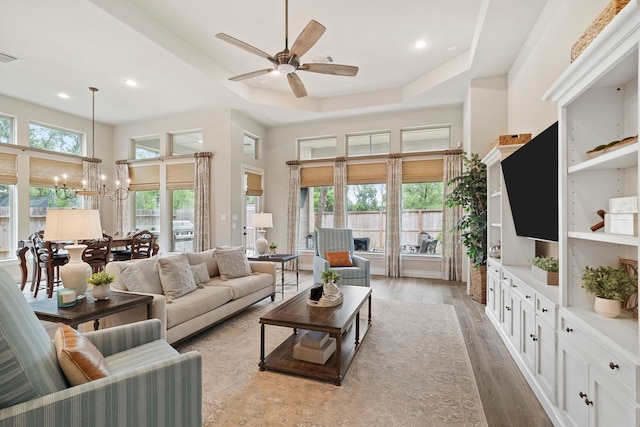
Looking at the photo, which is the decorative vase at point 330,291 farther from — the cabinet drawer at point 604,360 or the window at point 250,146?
the window at point 250,146

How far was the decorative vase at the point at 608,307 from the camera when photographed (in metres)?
1.66

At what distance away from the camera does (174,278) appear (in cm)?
314

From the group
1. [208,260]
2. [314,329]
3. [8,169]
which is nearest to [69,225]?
[208,260]

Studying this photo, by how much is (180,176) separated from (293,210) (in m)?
2.62

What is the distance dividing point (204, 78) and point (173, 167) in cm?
267

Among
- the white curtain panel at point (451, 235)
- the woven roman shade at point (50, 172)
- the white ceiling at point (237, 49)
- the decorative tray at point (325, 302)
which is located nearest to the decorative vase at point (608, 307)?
the decorative tray at point (325, 302)

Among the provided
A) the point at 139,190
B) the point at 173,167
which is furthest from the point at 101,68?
the point at 139,190

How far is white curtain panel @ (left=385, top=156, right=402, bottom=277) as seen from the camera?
639 centimetres

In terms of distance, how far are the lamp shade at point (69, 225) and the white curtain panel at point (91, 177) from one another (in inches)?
213

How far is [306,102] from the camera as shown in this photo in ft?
21.0

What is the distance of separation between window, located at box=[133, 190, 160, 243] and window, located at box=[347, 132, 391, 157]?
4.64m

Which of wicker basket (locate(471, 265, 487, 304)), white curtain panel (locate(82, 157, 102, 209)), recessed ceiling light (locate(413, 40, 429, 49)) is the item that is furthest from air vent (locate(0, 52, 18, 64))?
wicker basket (locate(471, 265, 487, 304))

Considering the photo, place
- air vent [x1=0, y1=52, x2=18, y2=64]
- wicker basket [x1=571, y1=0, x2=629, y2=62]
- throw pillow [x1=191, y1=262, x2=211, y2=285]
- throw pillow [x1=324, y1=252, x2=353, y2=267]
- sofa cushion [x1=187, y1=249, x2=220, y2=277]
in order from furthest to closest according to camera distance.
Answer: throw pillow [x1=324, y1=252, x2=353, y2=267] → air vent [x1=0, y1=52, x2=18, y2=64] → sofa cushion [x1=187, y1=249, x2=220, y2=277] → throw pillow [x1=191, y1=262, x2=211, y2=285] → wicker basket [x1=571, y1=0, x2=629, y2=62]

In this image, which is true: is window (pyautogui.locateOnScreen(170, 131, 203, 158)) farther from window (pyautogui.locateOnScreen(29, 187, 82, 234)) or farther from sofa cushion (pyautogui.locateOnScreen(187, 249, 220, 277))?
sofa cushion (pyautogui.locateOnScreen(187, 249, 220, 277))
